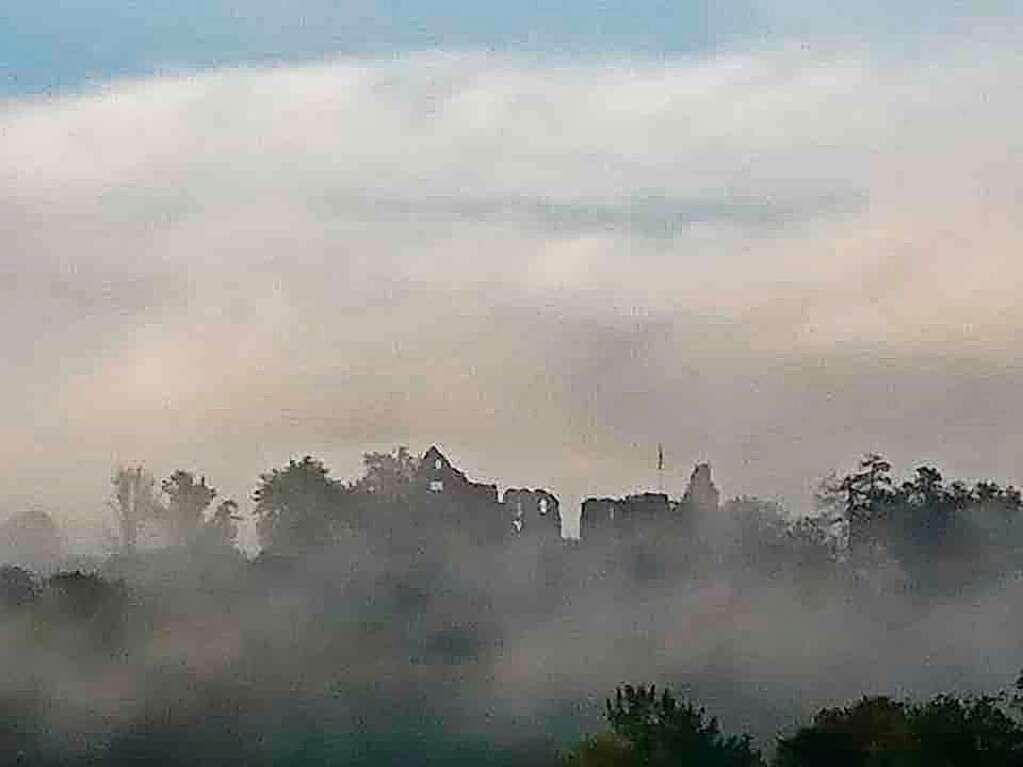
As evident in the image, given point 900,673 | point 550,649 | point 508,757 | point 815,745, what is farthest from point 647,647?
point 815,745

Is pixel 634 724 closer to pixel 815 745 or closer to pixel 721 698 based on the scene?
pixel 815 745

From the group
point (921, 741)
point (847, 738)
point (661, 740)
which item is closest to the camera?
point (921, 741)

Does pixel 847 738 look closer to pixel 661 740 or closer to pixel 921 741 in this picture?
pixel 921 741

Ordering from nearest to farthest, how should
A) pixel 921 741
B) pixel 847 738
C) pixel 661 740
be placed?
pixel 921 741 → pixel 661 740 → pixel 847 738

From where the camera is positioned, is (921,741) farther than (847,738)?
No

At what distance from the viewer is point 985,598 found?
380ft

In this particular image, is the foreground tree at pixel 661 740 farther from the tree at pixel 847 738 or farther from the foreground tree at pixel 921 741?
the foreground tree at pixel 921 741

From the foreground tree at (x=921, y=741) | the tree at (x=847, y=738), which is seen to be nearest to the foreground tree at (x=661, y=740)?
the tree at (x=847, y=738)

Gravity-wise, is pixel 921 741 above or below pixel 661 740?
below

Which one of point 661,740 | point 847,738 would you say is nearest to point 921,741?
point 661,740

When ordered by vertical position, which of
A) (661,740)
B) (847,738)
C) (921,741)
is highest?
(847,738)

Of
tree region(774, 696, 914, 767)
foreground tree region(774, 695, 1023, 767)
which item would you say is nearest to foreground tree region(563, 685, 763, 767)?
tree region(774, 696, 914, 767)

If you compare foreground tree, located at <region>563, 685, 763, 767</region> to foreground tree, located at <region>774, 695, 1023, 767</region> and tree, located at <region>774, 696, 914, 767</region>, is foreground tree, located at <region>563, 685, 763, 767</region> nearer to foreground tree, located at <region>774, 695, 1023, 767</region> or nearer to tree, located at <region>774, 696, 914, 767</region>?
tree, located at <region>774, 696, 914, 767</region>

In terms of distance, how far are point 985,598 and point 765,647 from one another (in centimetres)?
1661
